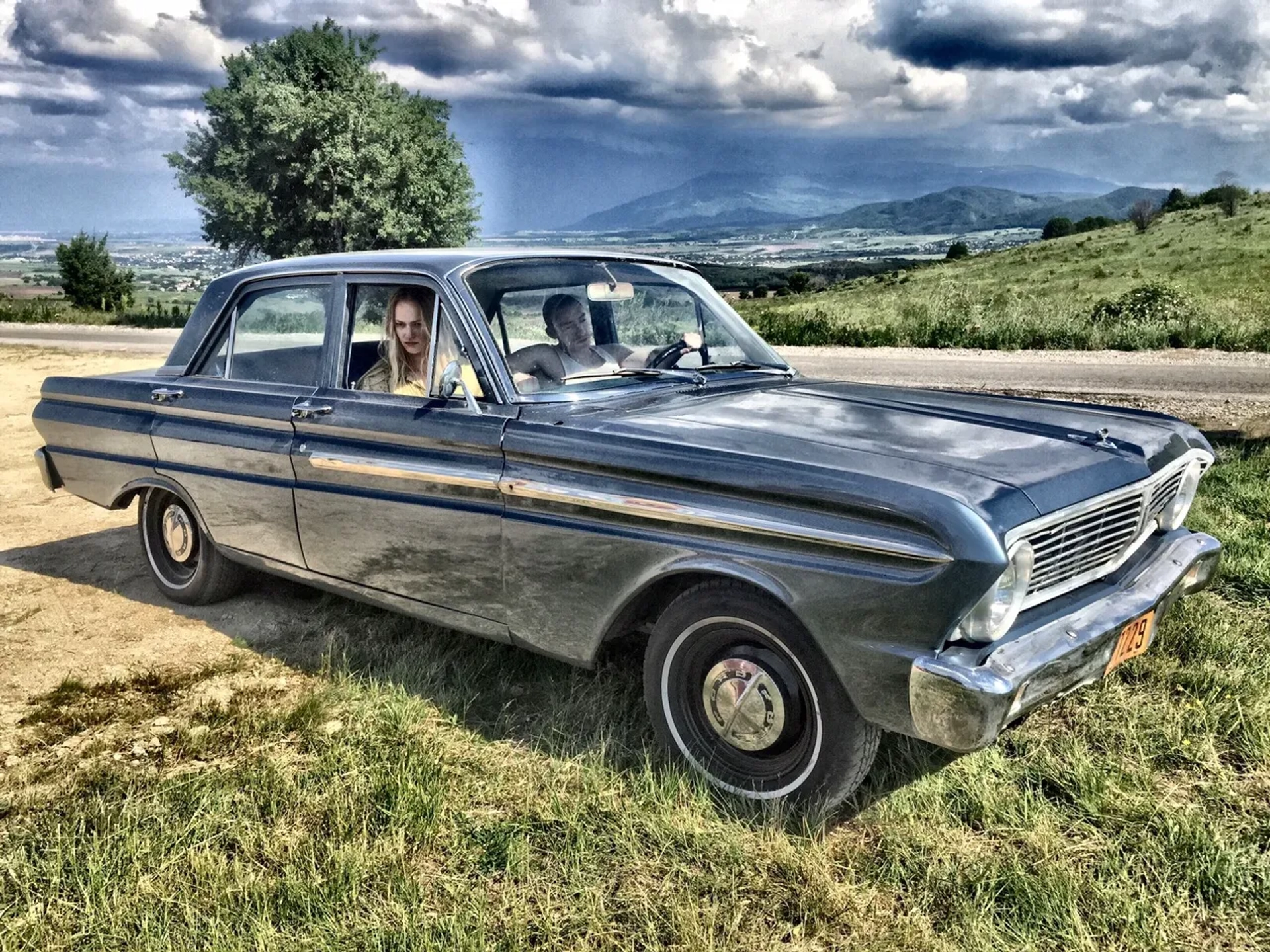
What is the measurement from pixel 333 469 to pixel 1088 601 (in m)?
2.77

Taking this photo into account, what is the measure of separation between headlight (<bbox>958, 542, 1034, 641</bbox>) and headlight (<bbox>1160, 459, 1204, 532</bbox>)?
1242 mm

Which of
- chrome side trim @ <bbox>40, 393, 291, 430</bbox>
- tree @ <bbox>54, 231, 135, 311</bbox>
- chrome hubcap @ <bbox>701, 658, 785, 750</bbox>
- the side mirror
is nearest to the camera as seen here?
chrome hubcap @ <bbox>701, 658, 785, 750</bbox>

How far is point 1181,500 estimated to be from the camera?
12.1 feet

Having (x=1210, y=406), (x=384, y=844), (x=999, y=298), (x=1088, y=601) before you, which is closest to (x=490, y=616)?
(x=384, y=844)

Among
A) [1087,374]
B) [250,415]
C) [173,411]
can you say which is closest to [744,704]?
[250,415]

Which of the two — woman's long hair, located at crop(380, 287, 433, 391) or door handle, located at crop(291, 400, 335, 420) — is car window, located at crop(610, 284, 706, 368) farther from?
door handle, located at crop(291, 400, 335, 420)

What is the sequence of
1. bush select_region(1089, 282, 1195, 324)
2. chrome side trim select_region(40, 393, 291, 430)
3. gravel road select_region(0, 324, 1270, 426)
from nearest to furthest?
chrome side trim select_region(40, 393, 291, 430), gravel road select_region(0, 324, 1270, 426), bush select_region(1089, 282, 1195, 324)

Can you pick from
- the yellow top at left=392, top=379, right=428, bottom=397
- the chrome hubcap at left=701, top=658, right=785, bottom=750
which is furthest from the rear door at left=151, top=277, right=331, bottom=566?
the chrome hubcap at left=701, top=658, right=785, bottom=750

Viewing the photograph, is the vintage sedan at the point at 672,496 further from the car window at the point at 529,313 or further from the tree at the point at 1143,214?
the tree at the point at 1143,214

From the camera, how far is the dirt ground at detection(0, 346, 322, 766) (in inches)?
173

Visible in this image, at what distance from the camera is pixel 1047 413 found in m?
3.73

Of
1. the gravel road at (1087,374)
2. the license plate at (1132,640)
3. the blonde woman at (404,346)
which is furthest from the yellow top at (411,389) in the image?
the gravel road at (1087,374)

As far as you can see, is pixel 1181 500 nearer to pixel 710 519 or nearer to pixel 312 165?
pixel 710 519

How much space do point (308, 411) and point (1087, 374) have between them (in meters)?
11.5
